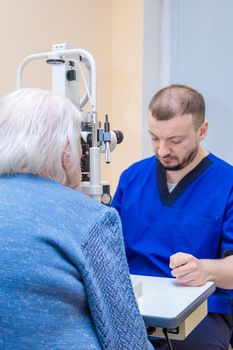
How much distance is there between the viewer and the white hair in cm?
101

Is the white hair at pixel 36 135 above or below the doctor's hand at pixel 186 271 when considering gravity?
above

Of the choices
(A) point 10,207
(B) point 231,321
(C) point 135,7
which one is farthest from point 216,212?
(C) point 135,7

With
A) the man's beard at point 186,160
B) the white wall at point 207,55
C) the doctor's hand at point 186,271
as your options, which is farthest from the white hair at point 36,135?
the white wall at point 207,55

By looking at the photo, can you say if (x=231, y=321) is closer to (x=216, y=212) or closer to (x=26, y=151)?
(x=216, y=212)

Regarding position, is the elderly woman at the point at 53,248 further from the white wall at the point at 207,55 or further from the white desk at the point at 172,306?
the white wall at the point at 207,55

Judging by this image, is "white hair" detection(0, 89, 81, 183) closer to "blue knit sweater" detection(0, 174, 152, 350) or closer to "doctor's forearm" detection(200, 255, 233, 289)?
"blue knit sweater" detection(0, 174, 152, 350)

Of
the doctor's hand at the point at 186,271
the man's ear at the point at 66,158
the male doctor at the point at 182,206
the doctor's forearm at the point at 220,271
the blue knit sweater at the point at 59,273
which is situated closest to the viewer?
the blue knit sweater at the point at 59,273

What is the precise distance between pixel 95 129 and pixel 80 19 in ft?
4.34

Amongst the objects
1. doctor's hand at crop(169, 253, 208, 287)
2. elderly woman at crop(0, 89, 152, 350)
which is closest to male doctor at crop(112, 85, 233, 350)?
doctor's hand at crop(169, 253, 208, 287)

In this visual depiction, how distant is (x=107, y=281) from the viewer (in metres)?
0.99

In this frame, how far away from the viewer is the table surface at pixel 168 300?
116 cm

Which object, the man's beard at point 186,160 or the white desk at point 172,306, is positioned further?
the man's beard at point 186,160

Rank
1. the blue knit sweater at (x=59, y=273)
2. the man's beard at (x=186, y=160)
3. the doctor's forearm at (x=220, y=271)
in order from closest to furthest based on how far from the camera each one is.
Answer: the blue knit sweater at (x=59, y=273), the doctor's forearm at (x=220, y=271), the man's beard at (x=186, y=160)

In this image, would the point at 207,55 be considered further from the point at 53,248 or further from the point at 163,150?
the point at 53,248
